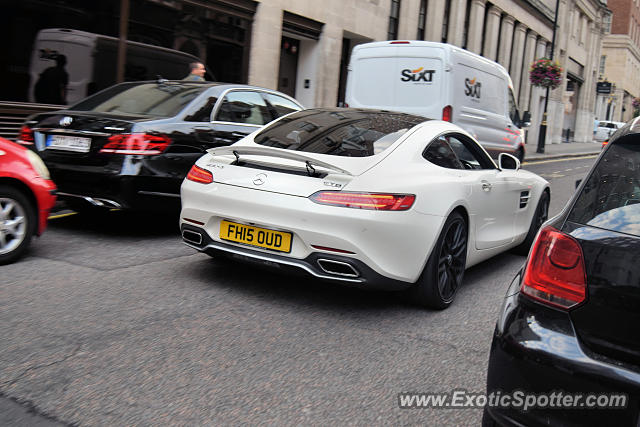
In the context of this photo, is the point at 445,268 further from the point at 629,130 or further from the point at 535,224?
the point at 535,224

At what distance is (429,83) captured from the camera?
11.5 m

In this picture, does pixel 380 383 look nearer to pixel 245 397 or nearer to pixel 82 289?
pixel 245 397

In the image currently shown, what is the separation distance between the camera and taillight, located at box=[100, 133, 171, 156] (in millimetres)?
5840

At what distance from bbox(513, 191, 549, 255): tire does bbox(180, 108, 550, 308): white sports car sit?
1.49 metres

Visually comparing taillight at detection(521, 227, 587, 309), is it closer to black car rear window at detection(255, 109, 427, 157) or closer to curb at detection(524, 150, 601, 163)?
black car rear window at detection(255, 109, 427, 157)

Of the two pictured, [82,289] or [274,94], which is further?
[274,94]

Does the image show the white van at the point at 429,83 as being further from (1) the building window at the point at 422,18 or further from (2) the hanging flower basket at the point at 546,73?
(2) the hanging flower basket at the point at 546,73

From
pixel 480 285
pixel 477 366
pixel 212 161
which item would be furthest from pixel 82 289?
pixel 480 285

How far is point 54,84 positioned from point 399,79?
621cm

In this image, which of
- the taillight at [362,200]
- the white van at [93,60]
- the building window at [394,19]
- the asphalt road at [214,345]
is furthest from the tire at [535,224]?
the building window at [394,19]

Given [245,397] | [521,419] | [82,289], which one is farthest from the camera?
[82,289]

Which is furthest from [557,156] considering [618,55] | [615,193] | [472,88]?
[618,55]

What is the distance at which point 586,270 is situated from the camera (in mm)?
2164

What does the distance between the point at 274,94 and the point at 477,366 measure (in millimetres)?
5106
